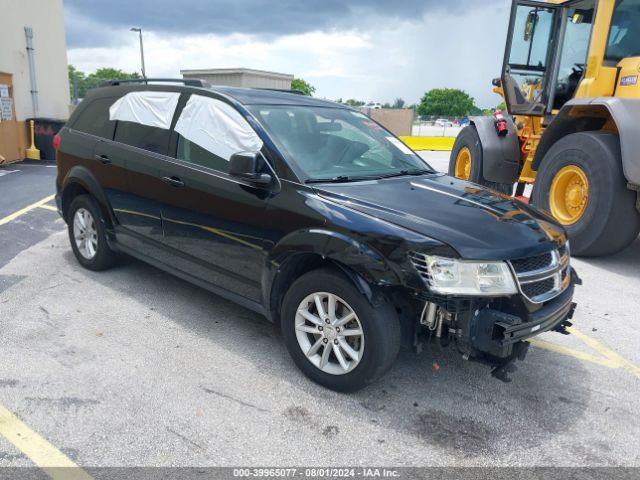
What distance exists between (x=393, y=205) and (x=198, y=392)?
5.30 feet

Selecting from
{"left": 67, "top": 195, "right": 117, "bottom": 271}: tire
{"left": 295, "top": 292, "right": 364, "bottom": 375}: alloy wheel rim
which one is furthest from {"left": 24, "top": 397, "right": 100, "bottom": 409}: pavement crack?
{"left": 67, "top": 195, "right": 117, "bottom": 271}: tire

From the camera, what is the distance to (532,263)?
303 cm

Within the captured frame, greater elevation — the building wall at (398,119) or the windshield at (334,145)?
the windshield at (334,145)

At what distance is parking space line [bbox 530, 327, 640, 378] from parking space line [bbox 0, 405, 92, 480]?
3.13m

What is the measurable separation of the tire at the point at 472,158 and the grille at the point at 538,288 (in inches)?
202

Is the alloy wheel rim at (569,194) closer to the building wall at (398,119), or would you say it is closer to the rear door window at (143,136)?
the rear door window at (143,136)

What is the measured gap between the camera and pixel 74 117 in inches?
212

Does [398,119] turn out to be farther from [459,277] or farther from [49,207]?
[459,277]

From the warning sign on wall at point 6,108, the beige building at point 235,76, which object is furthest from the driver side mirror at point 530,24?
the beige building at point 235,76

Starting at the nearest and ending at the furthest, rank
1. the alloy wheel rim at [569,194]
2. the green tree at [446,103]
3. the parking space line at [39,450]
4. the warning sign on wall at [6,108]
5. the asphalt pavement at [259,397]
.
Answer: the parking space line at [39,450], the asphalt pavement at [259,397], the alloy wheel rim at [569,194], the warning sign on wall at [6,108], the green tree at [446,103]

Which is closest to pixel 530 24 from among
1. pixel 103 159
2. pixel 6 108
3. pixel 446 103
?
pixel 103 159

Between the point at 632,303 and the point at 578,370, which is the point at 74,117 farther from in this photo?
the point at 632,303

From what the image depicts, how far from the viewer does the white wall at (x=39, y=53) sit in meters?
14.2

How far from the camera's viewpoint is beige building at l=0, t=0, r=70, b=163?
14.0m
